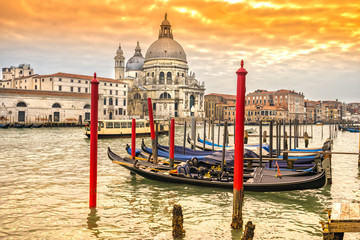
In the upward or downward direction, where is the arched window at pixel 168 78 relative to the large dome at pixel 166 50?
downward

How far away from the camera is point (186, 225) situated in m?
6.45

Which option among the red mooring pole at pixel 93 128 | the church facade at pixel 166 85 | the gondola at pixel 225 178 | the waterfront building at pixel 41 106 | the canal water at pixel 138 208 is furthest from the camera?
the church facade at pixel 166 85

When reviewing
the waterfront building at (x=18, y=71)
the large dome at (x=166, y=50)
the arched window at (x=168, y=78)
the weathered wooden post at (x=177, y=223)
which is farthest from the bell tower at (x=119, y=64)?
the weathered wooden post at (x=177, y=223)

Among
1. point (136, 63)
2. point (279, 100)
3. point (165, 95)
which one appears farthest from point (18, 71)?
point (279, 100)

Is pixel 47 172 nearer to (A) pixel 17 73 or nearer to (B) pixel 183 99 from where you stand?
(B) pixel 183 99

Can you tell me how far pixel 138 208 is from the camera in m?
7.55

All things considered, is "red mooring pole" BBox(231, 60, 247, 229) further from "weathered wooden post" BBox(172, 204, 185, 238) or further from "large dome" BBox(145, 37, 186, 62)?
"large dome" BBox(145, 37, 186, 62)

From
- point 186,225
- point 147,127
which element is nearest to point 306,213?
point 186,225

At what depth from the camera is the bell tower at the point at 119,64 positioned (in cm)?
7594

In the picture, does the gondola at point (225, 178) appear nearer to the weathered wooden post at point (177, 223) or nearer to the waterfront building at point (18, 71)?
the weathered wooden post at point (177, 223)

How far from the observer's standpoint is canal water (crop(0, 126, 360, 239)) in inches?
242

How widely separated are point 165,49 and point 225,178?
60926mm

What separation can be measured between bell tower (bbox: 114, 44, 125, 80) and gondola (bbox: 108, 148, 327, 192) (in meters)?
67.5

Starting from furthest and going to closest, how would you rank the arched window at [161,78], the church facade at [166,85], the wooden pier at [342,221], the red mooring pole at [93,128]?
1. the arched window at [161,78]
2. the church facade at [166,85]
3. the red mooring pole at [93,128]
4. the wooden pier at [342,221]
